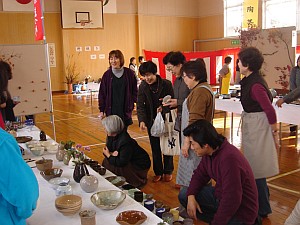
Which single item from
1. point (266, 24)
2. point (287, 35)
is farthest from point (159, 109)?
point (266, 24)

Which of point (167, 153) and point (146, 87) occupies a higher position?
point (146, 87)

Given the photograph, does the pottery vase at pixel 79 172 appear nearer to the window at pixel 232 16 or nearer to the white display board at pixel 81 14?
the white display board at pixel 81 14

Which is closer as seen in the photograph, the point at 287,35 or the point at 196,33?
the point at 287,35

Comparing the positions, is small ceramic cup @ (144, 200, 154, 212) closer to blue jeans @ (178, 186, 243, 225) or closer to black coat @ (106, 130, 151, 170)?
blue jeans @ (178, 186, 243, 225)

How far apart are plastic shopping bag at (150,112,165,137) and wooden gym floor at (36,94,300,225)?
58 cm

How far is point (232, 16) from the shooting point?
13844 mm

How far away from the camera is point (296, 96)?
371cm

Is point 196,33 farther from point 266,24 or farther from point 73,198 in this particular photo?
point 73,198

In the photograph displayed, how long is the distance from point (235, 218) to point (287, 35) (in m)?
4.29

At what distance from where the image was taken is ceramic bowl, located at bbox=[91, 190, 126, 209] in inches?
67.4

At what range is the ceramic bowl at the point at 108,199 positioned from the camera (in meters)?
1.71

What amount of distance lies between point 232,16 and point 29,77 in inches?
432

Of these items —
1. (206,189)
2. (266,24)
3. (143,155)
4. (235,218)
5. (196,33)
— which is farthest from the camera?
(196,33)

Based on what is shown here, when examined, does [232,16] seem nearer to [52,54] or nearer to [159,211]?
[52,54]
